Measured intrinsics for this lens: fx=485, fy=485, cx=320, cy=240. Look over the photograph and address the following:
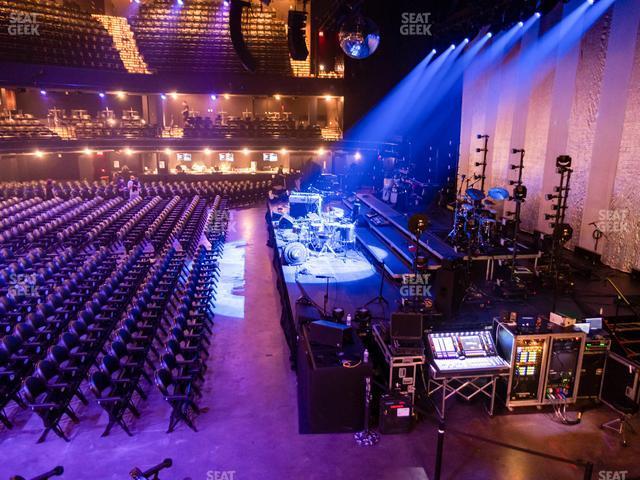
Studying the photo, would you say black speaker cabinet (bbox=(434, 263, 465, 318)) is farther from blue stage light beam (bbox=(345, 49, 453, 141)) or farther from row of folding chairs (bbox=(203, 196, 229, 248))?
blue stage light beam (bbox=(345, 49, 453, 141))

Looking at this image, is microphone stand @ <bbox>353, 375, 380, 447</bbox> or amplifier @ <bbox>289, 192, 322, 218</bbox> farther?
amplifier @ <bbox>289, 192, 322, 218</bbox>

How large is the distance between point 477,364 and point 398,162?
41.2ft

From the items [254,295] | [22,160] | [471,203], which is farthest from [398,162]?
[22,160]

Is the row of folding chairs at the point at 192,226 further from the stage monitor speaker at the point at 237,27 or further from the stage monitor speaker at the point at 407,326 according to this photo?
the stage monitor speaker at the point at 407,326

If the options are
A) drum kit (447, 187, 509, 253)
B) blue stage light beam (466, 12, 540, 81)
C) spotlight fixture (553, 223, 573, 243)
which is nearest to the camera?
spotlight fixture (553, 223, 573, 243)

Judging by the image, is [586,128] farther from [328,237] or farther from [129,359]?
[129,359]

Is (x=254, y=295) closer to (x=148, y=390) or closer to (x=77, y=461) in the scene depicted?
(x=148, y=390)

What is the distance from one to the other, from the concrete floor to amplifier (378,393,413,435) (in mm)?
105

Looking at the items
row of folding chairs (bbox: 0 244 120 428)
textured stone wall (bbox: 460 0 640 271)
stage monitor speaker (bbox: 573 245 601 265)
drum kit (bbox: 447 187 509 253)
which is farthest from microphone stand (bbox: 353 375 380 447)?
stage monitor speaker (bbox: 573 245 601 265)

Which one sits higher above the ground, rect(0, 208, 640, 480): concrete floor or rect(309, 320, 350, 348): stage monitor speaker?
rect(309, 320, 350, 348): stage monitor speaker

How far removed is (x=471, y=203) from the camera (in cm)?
1089

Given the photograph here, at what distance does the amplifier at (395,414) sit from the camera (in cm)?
507

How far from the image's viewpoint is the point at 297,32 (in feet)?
42.8

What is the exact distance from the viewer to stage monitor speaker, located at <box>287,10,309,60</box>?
1279cm
